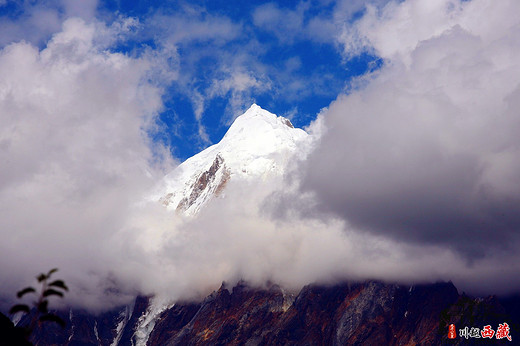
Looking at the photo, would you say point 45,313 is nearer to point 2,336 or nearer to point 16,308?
point 16,308

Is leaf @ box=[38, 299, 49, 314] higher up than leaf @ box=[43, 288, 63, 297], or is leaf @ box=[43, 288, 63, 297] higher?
leaf @ box=[43, 288, 63, 297]

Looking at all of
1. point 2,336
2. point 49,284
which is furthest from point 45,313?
point 2,336

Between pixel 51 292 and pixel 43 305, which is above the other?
pixel 51 292

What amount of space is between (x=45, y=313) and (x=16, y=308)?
3109 millimetres

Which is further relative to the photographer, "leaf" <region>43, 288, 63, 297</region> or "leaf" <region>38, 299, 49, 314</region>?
"leaf" <region>43, 288, 63, 297</region>

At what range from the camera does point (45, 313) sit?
2500 inches

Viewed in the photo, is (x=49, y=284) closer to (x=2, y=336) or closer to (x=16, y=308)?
(x=16, y=308)

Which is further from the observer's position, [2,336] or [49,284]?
[2,336]

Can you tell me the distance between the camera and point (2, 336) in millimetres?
96438

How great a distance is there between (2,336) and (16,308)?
39907 millimetres

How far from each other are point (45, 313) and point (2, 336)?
38570mm

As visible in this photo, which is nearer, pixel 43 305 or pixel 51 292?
pixel 43 305

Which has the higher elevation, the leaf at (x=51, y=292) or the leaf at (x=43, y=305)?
the leaf at (x=51, y=292)

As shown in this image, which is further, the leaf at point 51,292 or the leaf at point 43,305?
the leaf at point 51,292
